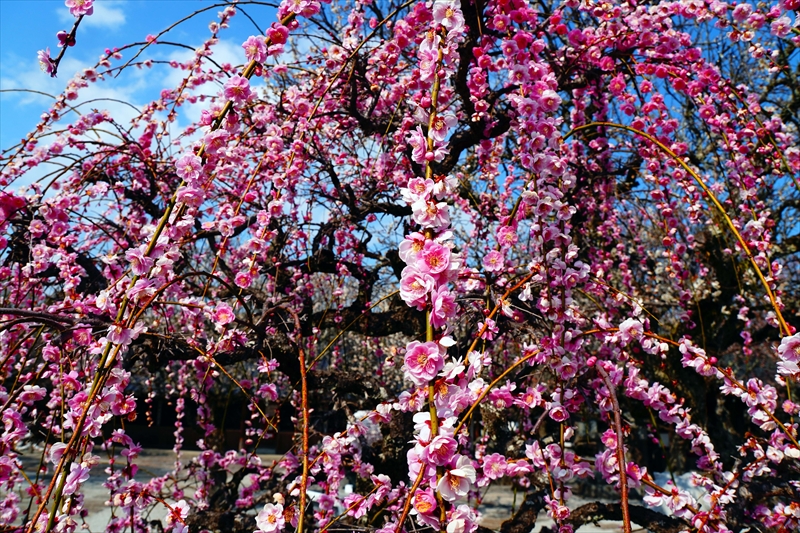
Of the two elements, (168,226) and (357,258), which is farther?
(357,258)

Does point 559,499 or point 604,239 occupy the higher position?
point 604,239

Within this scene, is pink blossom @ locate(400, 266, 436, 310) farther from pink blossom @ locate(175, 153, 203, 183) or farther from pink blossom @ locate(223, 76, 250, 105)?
pink blossom @ locate(223, 76, 250, 105)

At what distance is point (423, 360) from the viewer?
1.06m

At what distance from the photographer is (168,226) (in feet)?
5.19

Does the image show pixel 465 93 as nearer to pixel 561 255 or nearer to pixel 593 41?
pixel 593 41

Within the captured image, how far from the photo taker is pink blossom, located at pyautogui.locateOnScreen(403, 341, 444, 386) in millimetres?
1045

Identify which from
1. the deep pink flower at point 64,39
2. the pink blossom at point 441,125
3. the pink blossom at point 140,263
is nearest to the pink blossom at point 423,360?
the pink blossom at point 441,125

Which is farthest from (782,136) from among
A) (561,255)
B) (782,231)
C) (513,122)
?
(782,231)

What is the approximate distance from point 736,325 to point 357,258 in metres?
4.60

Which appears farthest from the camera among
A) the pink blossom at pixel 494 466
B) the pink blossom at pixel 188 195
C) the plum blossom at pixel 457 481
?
the pink blossom at pixel 494 466

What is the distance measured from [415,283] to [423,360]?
0.16 meters

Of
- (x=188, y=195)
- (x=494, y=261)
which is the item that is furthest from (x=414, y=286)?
(x=494, y=261)

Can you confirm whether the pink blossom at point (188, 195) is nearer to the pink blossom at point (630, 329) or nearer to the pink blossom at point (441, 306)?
the pink blossom at point (441, 306)

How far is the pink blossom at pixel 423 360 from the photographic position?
41.1 inches
